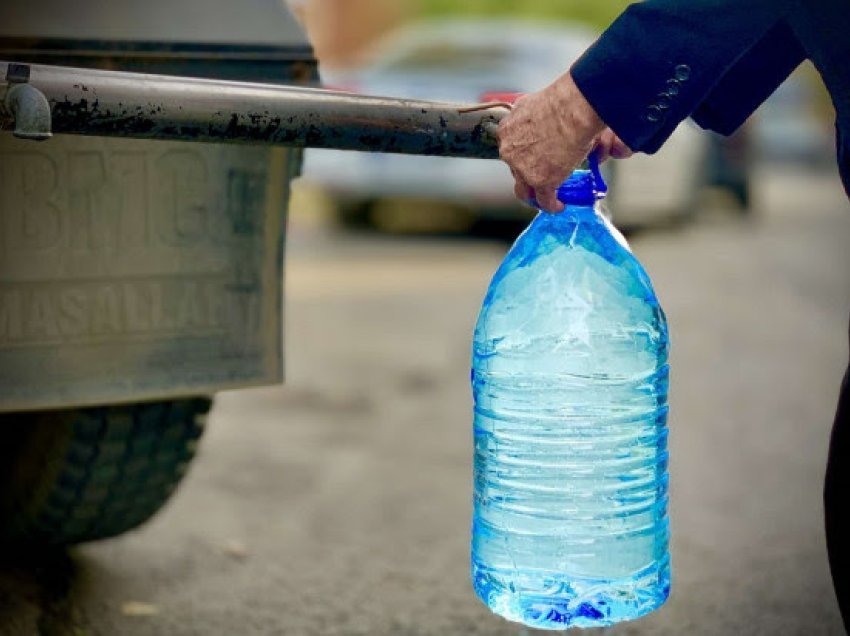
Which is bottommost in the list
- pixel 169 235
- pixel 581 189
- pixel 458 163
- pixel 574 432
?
pixel 458 163

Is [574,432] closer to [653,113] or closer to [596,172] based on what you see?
[596,172]

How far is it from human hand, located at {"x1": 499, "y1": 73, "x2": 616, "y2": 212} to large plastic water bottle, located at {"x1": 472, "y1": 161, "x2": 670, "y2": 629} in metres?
0.17

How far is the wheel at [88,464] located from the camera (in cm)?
331

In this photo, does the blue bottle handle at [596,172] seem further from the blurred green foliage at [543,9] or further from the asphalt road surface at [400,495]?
the blurred green foliage at [543,9]

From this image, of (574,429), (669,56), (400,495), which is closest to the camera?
(669,56)

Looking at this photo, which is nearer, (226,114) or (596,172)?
(226,114)

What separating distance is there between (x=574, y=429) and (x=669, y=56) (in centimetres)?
82

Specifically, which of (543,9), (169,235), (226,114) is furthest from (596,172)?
(543,9)

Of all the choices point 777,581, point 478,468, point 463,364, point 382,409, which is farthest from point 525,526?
point 463,364

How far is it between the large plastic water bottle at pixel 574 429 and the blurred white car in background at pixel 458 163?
27.0 feet

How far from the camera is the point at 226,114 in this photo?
2410 millimetres

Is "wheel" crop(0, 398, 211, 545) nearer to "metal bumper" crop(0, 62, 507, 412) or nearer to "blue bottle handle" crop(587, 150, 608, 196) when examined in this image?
"metal bumper" crop(0, 62, 507, 412)

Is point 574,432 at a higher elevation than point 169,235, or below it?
below

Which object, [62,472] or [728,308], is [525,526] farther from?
[728,308]
